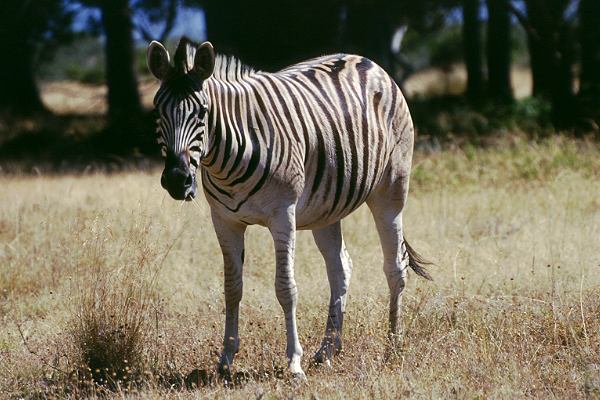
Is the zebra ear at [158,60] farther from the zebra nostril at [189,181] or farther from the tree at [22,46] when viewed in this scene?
the tree at [22,46]

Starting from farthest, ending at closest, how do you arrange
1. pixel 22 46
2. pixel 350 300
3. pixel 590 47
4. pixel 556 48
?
1. pixel 22 46
2. pixel 590 47
3. pixel 556 48
4. pixel 350 300

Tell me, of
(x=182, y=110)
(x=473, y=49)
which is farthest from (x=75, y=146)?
(x=182, y=110)

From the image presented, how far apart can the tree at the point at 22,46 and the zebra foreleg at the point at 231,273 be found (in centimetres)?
1914

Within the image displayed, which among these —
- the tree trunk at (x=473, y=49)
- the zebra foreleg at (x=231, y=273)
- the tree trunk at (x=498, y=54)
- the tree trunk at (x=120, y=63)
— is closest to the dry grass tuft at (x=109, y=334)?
the zebra foreleg at (x=231, y=273)

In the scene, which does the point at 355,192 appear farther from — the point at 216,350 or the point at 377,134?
the point at 216,350

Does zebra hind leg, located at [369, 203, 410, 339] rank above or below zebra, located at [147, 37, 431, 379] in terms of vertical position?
below

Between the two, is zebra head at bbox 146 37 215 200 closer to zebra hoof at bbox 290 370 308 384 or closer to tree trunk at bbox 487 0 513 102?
zebra hoof at bbox 290 370 308 384

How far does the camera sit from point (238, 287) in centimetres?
627

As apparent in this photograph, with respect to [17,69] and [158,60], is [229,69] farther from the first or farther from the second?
[17,69]

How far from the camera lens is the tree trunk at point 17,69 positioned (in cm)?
2495

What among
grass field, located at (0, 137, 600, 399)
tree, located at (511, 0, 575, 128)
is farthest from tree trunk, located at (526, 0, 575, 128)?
grass field, located at (0, 137, 600, 399)

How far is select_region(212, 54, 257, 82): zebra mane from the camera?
5824 millimetres

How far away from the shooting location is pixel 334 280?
6.80 m

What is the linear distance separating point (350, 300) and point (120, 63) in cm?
1572
